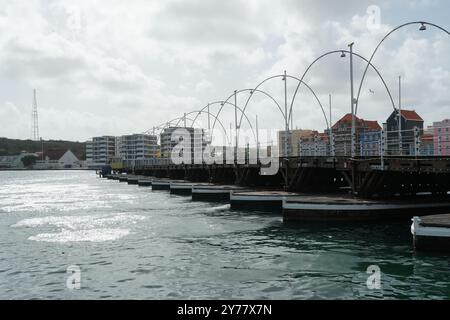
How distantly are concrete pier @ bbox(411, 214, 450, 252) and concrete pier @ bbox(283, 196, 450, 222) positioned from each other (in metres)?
10.4

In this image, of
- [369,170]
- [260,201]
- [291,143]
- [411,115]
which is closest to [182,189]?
[291,143]

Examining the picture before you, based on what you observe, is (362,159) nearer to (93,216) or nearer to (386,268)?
(386,268)

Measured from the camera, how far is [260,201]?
1722 inches

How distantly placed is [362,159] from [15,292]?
2768 centimetres

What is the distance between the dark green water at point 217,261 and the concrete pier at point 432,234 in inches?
24.3

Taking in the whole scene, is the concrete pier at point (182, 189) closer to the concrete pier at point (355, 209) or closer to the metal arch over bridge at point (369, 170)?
the metal arch over bridge at point (369, 170)

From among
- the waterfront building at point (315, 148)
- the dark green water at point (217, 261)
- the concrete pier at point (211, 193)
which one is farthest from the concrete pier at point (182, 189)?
the dark green water at point (217, 261)

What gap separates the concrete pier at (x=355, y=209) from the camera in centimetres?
3253

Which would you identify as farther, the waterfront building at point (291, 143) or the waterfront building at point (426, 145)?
the waterfront building at point (291, 143)

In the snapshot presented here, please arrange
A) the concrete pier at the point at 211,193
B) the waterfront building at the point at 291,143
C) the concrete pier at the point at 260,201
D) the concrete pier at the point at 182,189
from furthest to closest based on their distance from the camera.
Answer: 1. the concrete pier at the point at 182,189
2. the concrete pier at the point at 211,193
3. the waterfront building at the point at 291,143
4. the concrete pier at the point at 260,201

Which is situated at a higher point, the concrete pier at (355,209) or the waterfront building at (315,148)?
the waterfront building at (315,148)

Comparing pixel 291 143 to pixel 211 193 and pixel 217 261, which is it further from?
pixel 217 261

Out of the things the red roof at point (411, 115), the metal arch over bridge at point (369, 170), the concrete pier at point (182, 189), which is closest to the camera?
the metal arch over bridge at point (369, 170)

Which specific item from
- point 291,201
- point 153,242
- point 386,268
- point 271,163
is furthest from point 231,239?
point 271,163
